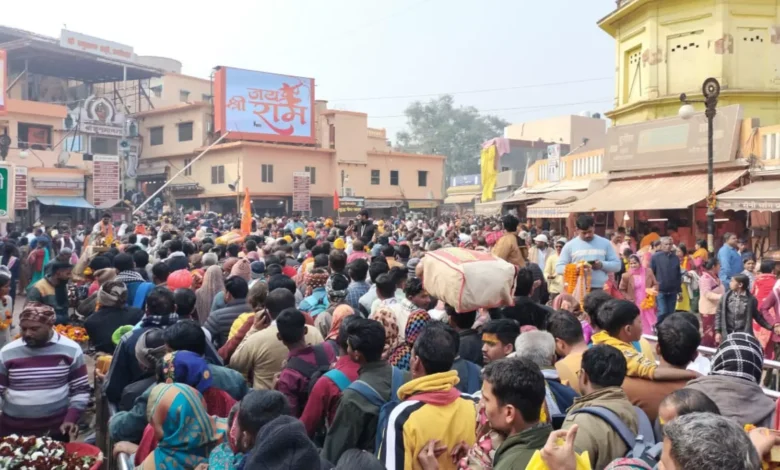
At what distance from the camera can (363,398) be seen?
3174mm

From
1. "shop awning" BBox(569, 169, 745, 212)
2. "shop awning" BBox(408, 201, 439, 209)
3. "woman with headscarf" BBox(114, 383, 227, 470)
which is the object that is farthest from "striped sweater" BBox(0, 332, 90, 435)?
"shop awning" BBox(408, 201, 439, 209)

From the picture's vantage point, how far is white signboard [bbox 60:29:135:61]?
3591 cm

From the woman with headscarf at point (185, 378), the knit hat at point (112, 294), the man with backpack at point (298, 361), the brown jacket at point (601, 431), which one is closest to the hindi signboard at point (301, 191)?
the knit hat at point (112, 294)

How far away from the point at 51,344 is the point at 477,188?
44607mm

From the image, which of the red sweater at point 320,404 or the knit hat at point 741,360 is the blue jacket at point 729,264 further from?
the red sweater at point 320,404

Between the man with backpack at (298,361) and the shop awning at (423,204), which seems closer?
the man with backpack at (298,361)

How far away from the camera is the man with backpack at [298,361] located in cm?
379

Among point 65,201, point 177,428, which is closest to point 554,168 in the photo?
point 177,428

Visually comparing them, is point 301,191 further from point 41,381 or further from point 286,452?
point 286,452

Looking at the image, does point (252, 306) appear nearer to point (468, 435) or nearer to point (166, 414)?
point (166, 414)

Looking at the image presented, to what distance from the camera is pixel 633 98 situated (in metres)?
19.9

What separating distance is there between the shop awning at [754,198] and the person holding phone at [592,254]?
7356mm

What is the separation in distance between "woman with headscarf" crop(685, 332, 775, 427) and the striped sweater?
3925 millimetres

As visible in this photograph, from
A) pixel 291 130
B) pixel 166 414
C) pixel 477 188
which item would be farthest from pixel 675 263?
pixel 477 188
